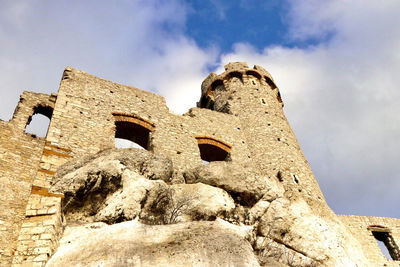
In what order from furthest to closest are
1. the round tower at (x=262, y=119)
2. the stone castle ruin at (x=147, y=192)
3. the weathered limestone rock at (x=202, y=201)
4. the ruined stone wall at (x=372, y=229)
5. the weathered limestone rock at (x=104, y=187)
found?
the ruined stone wall at (x=372, y=229), the round tower at (x=262, y=119), the weathered limestone rock at (x=202, y=201), the weathered limestone rock at (x=104, y=187), the stone castle ruin at (x=147, y=192)

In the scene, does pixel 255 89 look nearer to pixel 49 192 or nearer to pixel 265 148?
pixel 265 148

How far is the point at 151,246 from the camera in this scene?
5.10m

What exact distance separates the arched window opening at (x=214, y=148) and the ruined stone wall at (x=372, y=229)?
5.42 metres

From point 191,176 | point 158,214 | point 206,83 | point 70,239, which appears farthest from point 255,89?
point 70,239

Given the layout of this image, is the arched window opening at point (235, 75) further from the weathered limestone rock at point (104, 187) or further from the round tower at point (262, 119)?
the weathered limestone rock at point (104, 187)

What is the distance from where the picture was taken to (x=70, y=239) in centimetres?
523

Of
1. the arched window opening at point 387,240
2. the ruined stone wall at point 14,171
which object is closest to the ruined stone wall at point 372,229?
the arched window opening at point 387,240

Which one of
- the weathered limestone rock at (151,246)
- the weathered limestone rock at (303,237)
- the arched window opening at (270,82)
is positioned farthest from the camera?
the arched window opening at (270,82)

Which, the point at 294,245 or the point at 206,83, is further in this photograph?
the point at 206,83

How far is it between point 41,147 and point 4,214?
1.85 m

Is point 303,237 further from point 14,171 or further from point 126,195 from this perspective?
point 14,171

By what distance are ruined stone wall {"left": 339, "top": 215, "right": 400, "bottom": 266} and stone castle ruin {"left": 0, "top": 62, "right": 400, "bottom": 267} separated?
35 centimetres

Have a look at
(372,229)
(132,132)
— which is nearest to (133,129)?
(132,132)

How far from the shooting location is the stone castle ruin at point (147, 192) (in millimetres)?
5195
